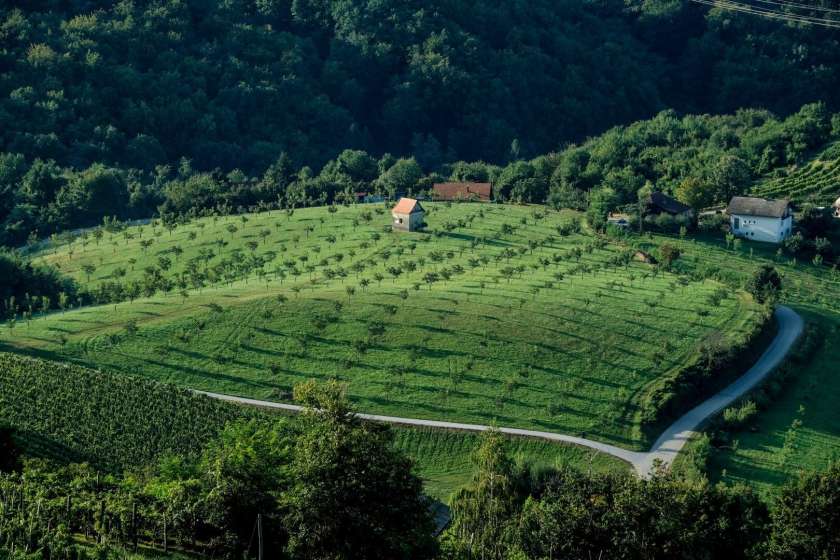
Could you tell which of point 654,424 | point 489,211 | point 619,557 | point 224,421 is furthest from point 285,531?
point 489,211

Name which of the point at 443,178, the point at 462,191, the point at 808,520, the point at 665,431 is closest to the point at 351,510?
the point at 808,520

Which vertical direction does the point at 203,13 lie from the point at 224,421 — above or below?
above

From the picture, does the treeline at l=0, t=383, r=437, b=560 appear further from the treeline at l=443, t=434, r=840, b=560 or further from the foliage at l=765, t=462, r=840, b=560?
the foliage at l=765, t=462, r=840, b=560

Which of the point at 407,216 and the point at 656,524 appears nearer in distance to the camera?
the point at 656,524

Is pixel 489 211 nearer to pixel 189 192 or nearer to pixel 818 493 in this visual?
pixel 189 192

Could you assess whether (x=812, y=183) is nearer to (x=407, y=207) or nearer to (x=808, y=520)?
(x=407, y=207)
